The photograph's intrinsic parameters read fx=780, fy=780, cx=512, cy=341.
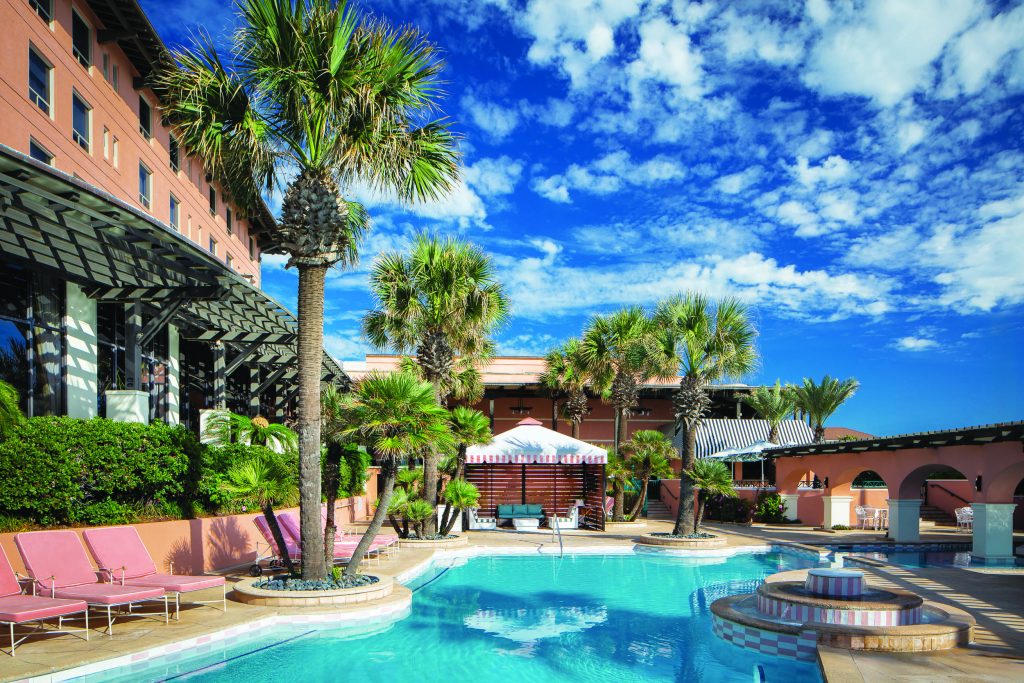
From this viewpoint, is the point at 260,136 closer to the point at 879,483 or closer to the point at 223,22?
the point at 223,22

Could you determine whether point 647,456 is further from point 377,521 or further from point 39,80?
point 39,80

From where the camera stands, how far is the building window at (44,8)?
696 inches

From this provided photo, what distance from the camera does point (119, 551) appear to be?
10586mm

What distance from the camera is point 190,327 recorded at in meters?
24.1

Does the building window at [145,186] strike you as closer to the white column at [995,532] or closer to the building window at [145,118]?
the building window at [145,118]

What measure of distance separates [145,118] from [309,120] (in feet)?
53.6

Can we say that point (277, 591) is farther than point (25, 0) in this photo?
No

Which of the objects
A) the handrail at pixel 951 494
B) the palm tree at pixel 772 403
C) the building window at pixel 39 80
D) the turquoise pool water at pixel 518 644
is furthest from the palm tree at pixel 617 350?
the building window at pixel 39 80

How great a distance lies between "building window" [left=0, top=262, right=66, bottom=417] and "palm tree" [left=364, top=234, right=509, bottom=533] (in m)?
6.97

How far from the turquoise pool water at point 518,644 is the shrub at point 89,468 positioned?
3.61m

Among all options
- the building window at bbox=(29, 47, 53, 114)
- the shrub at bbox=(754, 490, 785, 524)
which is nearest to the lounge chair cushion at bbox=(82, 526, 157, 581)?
the building window at bbox=(29, 47, 53, 114)

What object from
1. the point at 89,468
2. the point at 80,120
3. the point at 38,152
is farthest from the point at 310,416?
the point at 80,120

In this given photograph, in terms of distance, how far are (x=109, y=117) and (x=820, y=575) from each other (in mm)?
21204

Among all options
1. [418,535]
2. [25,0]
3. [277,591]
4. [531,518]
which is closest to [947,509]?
[531,518]
